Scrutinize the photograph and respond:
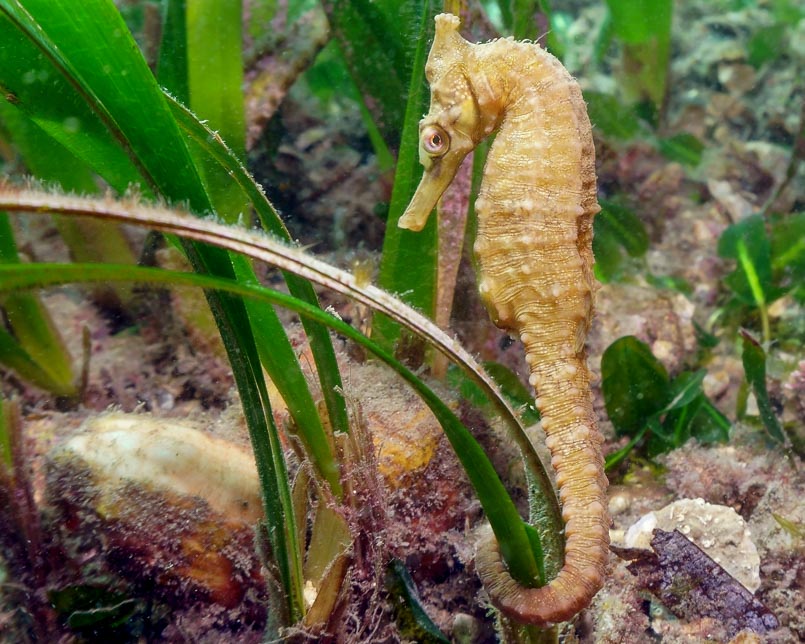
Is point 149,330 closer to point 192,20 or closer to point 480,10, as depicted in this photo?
point 192,20

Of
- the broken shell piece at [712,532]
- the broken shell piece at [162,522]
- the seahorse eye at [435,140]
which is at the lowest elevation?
the broken shell piece at [712,532]

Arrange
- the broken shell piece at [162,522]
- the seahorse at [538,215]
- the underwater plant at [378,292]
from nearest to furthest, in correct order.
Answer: the underwater plant at [378,292]
the seahorse at [538,215]
the broken shell piece at [162,522]

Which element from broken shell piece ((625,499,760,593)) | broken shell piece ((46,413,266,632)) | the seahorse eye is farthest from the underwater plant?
broken shell piece ((625,499,760,593))

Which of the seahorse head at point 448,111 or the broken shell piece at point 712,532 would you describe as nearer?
the seahorse head at point 448,111

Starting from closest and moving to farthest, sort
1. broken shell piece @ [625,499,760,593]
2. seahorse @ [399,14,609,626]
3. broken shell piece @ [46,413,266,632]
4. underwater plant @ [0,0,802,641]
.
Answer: underwater plant @ [0,0,802,641], seahorse @ [399,14,609,626], broken shell piece @ [46,413,266,632], broken shell piece @ [625,499,760,593]

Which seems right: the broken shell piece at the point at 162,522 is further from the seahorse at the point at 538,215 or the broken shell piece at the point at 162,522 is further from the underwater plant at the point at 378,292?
the seahorse at the point at 538,215

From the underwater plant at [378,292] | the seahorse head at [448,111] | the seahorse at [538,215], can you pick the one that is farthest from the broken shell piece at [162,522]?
the seahorse head at [448,111]

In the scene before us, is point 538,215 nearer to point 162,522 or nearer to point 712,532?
point 712,532

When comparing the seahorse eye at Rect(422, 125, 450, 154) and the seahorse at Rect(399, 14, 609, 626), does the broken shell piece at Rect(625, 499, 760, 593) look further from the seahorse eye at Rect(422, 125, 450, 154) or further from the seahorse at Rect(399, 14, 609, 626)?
the seahorse eye at Rect(422, 125, 450, 154)
